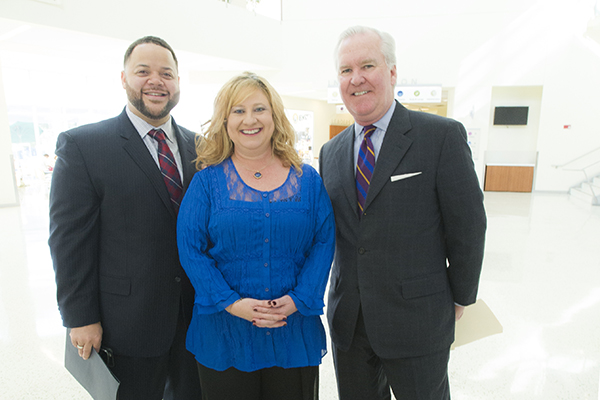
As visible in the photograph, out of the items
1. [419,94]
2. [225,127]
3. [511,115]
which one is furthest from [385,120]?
[511,115]

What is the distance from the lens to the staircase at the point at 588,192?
9178 millimetres

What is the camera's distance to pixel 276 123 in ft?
4.95

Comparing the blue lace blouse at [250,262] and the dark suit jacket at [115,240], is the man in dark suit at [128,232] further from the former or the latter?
the blue lace blouse at [250,262]

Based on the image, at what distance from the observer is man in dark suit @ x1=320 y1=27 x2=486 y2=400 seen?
1442 mm

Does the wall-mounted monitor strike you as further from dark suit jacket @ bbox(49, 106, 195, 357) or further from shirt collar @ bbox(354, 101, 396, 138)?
dark suit jacket @ bbox(49, 106, 195, 357)

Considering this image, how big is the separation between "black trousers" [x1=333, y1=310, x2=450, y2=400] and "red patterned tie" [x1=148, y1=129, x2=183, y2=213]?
3.11 ft

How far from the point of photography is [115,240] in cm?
153

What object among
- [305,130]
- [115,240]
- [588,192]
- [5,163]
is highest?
[305,130]

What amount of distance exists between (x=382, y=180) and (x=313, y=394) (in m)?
0.92

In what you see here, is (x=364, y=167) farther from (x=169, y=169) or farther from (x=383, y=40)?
(x=169, y=169)

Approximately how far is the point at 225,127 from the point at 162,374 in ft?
3.83

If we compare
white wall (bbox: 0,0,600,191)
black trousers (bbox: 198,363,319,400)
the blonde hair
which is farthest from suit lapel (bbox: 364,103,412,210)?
white wall (bbox: 0,0,600,191)

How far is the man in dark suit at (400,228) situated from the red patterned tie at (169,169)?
0.68 metres

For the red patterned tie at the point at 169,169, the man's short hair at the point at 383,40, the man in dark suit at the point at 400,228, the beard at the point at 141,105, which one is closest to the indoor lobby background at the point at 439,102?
the man in dark suit at the point at 400,228
